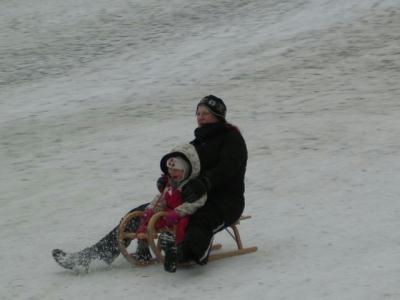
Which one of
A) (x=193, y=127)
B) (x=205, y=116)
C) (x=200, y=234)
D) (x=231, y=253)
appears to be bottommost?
(x=231, y=253)

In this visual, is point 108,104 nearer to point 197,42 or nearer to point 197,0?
point 197,42

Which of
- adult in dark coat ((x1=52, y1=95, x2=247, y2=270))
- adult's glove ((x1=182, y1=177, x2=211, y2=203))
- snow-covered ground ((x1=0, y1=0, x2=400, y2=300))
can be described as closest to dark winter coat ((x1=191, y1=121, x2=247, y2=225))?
adult in dark coat ((x1=52, y1=95, x2=247, y2=270))

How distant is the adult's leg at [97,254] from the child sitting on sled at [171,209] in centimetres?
15

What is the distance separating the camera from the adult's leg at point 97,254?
6.10 metres

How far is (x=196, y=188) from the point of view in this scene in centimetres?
584

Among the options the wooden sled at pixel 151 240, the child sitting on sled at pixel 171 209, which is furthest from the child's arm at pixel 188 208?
the wooden sled at pixel 151 240

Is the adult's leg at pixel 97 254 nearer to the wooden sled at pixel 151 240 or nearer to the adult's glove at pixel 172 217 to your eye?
the wooden sled at pixel 151 240

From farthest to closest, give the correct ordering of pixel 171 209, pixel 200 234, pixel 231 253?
pixel 231 253 < pixel 171 209 < pixel 200 234

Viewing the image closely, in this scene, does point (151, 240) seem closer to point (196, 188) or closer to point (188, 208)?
point (188, 208)

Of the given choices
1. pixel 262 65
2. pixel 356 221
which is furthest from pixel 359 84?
pixel 356 221

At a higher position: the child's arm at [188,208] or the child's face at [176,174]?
the child's face at [176,174]

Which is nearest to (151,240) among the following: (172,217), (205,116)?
(172,217)

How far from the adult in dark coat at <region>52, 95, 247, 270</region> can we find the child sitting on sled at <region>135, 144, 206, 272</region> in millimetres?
46

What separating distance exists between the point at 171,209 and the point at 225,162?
0.55 meters
